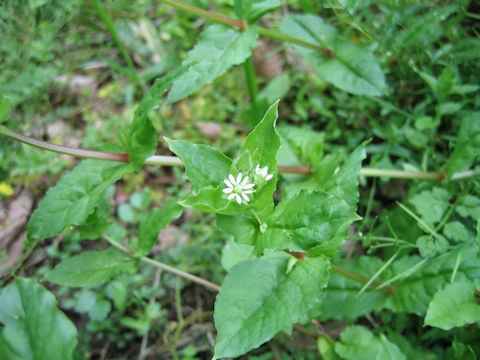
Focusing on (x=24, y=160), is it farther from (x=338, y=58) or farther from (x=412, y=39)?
(x=412, y=39)

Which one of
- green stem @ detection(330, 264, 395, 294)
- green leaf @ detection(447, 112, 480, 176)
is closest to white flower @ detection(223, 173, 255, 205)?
green stem @ detection(330, 264, 395, 294)

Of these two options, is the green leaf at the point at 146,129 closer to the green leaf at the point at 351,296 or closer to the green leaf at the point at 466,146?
the green leaf at the point at 351,296

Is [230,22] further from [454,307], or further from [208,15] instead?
[454,307]

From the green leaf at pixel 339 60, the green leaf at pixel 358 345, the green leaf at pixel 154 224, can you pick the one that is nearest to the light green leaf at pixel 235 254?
the green leaf at pixel 154 224

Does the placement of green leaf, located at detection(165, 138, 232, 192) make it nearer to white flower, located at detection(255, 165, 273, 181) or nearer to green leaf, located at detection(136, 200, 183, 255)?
white flower, located at detection(255, 165, 273, 181)

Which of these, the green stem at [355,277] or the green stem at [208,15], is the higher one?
the green stem at [208,15]

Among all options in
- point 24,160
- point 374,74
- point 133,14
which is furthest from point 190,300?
point 133,14
